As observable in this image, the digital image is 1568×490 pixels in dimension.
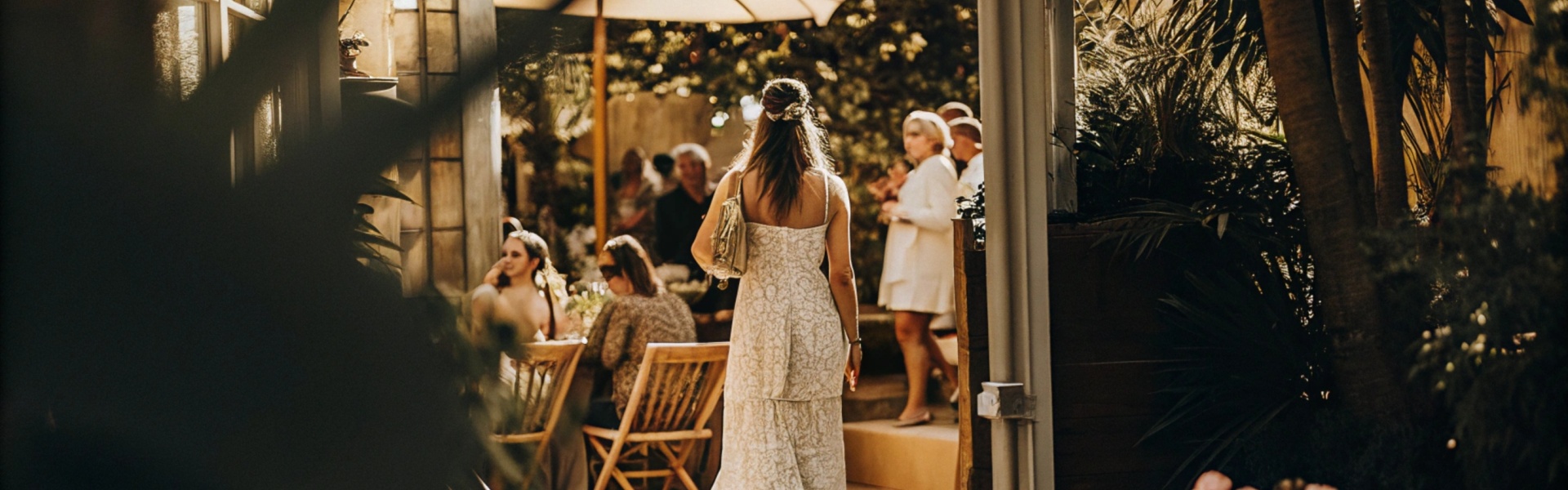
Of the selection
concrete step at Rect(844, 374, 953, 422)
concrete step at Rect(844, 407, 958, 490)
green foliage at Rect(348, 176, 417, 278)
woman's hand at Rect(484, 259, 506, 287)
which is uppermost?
green foliage at Rect(348, 176, 417, 278)

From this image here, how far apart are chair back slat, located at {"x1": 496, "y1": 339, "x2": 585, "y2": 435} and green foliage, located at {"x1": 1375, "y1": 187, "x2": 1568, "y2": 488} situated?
2103 millimetres

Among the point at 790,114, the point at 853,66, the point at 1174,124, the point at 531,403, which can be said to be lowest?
the point at 531,403

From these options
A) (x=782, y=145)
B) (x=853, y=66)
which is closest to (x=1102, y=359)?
(x=782, y=145)

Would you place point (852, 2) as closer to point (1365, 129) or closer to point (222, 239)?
point (1365, 129)

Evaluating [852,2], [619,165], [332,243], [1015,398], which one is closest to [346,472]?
[332,243]

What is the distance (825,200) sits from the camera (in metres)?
4.72

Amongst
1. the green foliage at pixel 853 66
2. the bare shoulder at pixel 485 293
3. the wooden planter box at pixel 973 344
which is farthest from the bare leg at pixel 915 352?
the bare shoulder at pixel 485 293

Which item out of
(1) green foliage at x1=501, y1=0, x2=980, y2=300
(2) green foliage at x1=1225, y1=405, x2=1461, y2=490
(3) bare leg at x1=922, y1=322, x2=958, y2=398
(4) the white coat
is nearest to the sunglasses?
(4) the white coat

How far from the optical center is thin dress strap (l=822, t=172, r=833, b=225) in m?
4.70

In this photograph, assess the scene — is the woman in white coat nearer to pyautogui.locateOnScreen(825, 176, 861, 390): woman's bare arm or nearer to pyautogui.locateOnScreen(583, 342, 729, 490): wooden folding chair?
pyautogui.locateOnScreen(583, 342, 729, 490): wooden folding chair

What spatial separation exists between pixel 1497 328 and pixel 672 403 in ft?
11.5

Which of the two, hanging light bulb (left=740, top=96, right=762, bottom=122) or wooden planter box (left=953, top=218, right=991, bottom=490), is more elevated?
hanging light bulb (left=740, top=96, right=762, bottom=122)

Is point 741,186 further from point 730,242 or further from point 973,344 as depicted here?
point 973,344

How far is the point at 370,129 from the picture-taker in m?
0.45
